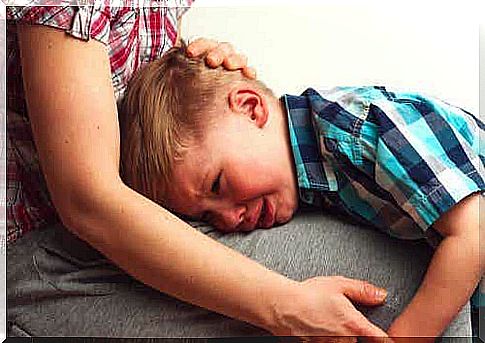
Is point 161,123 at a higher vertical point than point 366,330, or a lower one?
higher

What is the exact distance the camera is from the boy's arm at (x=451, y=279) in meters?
0.60

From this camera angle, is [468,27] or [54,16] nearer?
[54,16]

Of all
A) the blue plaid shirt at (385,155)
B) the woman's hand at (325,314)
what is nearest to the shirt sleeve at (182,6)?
the blue plaid shirt at (385,155)

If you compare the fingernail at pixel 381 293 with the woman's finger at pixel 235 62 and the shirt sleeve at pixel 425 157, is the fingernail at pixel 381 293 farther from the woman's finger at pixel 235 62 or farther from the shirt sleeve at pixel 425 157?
the woman's finger at pixel 235 62

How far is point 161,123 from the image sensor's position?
2.10 ft

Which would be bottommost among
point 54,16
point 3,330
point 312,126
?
point 3,330

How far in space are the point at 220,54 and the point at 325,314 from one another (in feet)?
0.66

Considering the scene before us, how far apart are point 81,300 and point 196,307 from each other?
0.08 m

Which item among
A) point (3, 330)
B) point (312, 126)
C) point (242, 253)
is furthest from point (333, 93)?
point (3, 330)

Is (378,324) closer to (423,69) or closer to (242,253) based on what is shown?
(242,253)

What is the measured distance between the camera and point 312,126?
668mm

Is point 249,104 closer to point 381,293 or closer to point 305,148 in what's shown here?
point 305,148

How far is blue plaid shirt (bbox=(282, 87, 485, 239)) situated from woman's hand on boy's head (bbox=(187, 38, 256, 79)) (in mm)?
41

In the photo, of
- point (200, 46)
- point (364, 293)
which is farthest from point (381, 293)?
point (200, 46)
